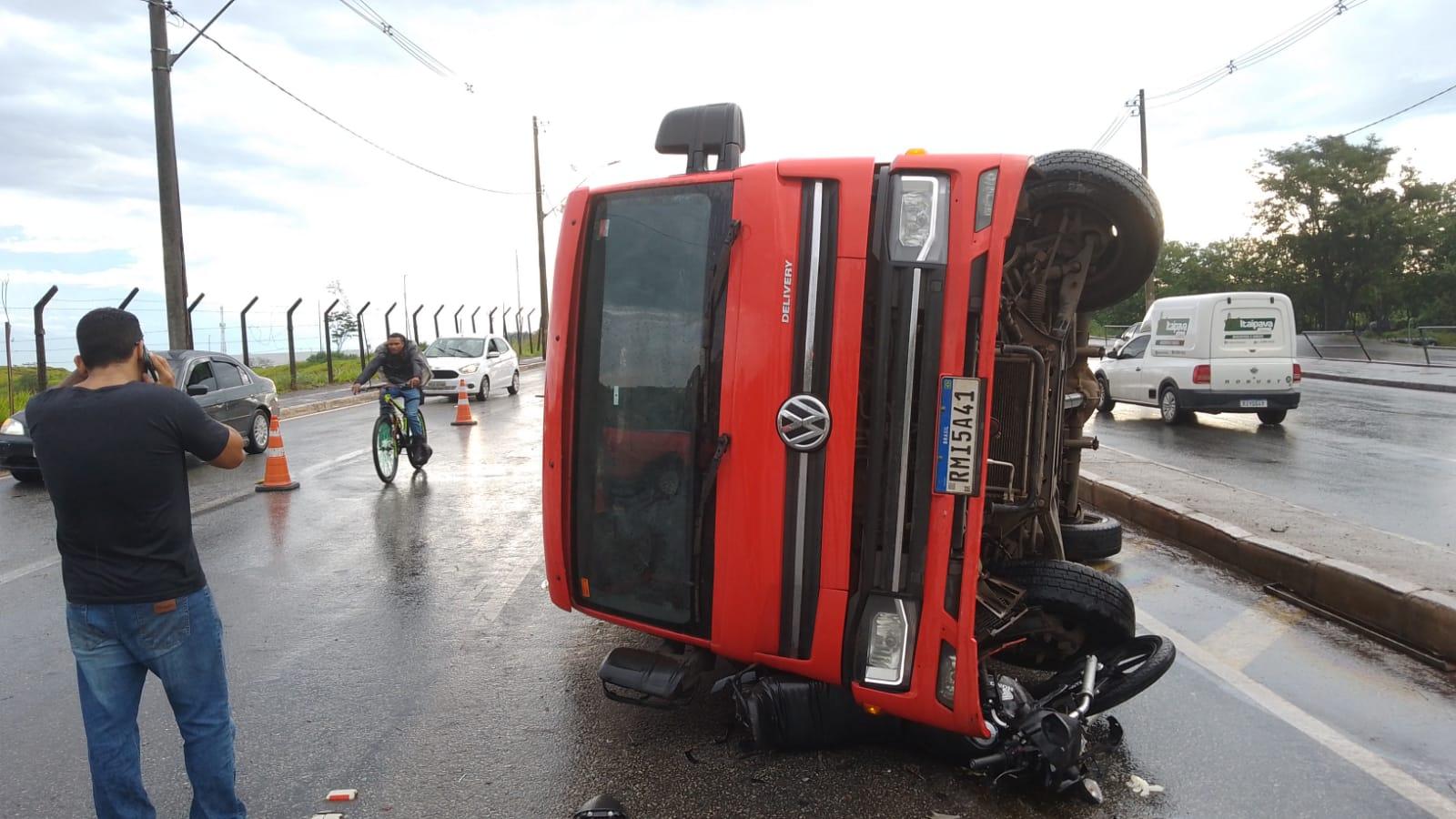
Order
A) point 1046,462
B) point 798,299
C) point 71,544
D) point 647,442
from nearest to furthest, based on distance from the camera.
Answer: point 71,544
point 798,299
point 647,442
point 1046,462

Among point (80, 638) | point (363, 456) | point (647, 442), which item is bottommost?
point (363, 456)

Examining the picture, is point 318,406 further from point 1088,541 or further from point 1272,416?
point 1272,416

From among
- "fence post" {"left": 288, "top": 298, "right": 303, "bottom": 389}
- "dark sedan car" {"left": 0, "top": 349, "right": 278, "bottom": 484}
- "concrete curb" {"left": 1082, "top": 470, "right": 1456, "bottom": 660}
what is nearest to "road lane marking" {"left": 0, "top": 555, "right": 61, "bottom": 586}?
"dark sedan car" {"left": 0, "top": 349, "right": 278, "bottom": 484}

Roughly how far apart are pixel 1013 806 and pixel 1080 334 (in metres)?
2.85

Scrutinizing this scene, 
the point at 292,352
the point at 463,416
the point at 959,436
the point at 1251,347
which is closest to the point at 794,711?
the point at 959,436

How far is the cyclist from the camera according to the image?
10.0 meters

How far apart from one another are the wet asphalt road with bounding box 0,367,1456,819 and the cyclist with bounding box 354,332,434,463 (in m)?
3.73

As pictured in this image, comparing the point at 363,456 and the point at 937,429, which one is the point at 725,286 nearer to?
the point at 937,429

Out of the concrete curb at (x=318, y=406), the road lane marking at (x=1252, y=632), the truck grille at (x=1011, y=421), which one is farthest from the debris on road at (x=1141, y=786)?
the concrete curb at (x=318, y=406)

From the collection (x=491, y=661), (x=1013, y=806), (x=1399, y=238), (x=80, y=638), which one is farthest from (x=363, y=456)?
(x=1399, y=238)

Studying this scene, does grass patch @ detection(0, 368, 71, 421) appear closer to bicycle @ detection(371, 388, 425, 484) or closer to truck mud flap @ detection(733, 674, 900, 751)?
bicycle @ detection(371, 388, 425, 484)

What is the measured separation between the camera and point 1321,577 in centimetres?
555

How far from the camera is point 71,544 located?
2752 millimetres

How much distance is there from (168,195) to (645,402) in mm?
15265
